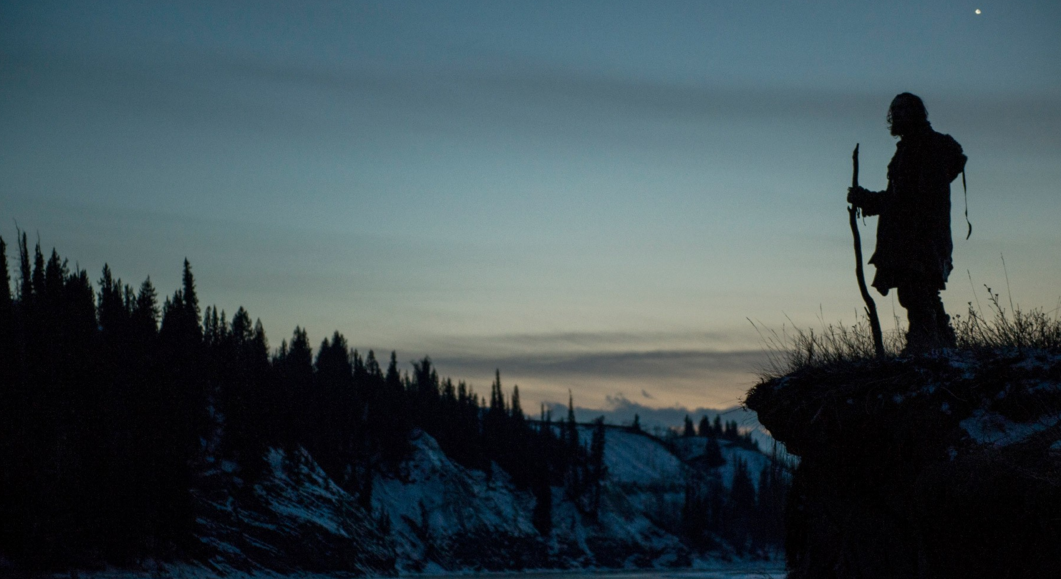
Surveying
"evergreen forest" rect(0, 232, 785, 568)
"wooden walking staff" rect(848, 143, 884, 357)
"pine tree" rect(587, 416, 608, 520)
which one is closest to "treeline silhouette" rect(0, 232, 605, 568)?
"evergreen forest" rect(0, 232, 785, 568)

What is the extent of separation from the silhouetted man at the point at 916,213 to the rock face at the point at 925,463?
213 centimetres

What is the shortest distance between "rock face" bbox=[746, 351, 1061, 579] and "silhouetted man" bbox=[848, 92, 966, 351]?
2130 mm

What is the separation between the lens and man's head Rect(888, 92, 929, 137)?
473 inches

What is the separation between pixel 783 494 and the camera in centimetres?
1252

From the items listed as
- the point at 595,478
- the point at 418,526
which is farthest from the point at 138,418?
the point at 595,478

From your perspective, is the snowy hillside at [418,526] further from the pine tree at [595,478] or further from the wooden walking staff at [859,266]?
the wooden walking staff at [859,266]

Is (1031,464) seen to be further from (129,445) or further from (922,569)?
(129,445)

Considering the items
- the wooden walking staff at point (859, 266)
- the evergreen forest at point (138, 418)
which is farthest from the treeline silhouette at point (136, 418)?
the wooden walking staff at point (859, 266)

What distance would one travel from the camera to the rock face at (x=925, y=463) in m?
8.11

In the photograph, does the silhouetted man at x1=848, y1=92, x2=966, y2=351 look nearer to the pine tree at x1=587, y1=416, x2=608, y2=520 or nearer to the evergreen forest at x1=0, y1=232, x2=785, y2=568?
the evergreen forest at x1=0, y1=232, x2=785, y2=568

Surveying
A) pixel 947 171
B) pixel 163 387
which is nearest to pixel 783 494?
pixel 947 171

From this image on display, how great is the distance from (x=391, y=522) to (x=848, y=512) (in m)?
130

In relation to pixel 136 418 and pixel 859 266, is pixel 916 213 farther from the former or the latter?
pixel 136 418

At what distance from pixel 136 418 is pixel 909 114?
94.1 meters
